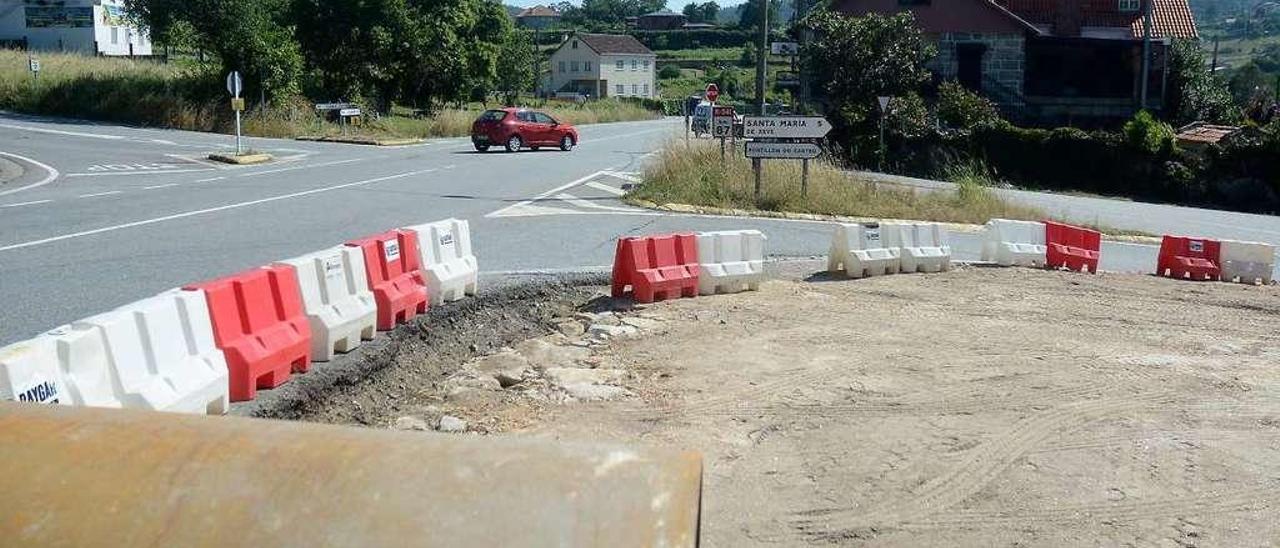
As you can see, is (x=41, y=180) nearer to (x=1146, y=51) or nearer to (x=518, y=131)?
(x=518, y=131)

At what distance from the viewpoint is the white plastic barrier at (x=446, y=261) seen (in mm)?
10945

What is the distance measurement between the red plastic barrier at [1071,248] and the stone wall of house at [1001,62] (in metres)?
36.9

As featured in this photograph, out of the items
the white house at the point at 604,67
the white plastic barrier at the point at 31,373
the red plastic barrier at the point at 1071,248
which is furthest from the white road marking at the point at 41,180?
the white house at the point at 604,67

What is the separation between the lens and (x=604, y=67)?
121125 millimetres

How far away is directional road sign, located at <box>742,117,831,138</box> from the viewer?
65.1ft

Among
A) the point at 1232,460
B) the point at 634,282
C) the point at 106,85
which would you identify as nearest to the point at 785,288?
the point at 634,282

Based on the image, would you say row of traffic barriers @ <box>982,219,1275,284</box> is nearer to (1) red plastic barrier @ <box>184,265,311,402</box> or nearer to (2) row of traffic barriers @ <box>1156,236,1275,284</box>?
(2) row of traffic barriers @ <box>1156,236,1275,284</box>

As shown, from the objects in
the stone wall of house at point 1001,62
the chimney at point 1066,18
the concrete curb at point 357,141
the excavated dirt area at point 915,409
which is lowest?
the excavated dirt area at point 915,409

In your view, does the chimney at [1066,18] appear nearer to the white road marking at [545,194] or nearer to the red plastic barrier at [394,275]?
the white road marking at [545,194]

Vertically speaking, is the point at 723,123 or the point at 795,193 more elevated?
the point at 723,123

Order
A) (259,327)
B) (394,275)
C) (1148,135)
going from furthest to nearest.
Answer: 1. (1148,135)
2. (394,275)
3. (259,327)

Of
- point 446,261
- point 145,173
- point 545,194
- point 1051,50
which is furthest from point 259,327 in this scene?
point 1051,50

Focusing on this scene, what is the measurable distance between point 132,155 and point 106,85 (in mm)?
16876

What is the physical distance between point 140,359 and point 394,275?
3546mm
